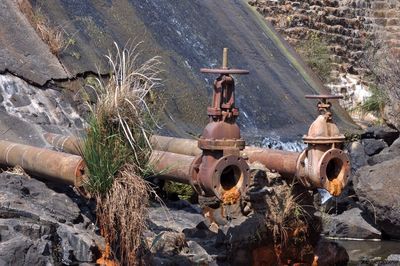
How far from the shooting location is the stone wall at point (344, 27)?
2039cm

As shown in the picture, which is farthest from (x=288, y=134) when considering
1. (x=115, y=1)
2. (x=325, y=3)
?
(x=325, y=3)

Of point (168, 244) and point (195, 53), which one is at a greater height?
point (195, 53)

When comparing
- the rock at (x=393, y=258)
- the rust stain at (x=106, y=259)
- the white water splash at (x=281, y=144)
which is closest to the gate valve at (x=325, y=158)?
the rust stain at (x=106, y=259)

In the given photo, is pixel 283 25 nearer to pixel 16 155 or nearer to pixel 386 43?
pixel 386 43

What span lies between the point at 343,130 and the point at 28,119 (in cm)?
740

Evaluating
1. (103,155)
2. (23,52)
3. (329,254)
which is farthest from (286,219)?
(23,52)

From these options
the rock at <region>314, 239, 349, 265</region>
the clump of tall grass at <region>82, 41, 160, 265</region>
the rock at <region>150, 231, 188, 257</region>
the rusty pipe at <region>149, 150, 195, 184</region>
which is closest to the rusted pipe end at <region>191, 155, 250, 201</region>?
the rusty pipe at <region>149, 150, 195, 184</region>

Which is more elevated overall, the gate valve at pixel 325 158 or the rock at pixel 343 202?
the rock at pixel 343 202

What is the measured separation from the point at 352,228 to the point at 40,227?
661 cm

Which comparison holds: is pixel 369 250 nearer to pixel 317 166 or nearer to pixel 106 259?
pixel 317 166

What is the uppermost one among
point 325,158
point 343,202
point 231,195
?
point 343,202

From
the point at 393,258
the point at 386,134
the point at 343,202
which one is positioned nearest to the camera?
the point at 393,258

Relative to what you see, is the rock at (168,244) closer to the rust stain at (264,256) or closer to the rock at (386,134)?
the rust stain at (264,256)

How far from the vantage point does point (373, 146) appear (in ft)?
51.0
